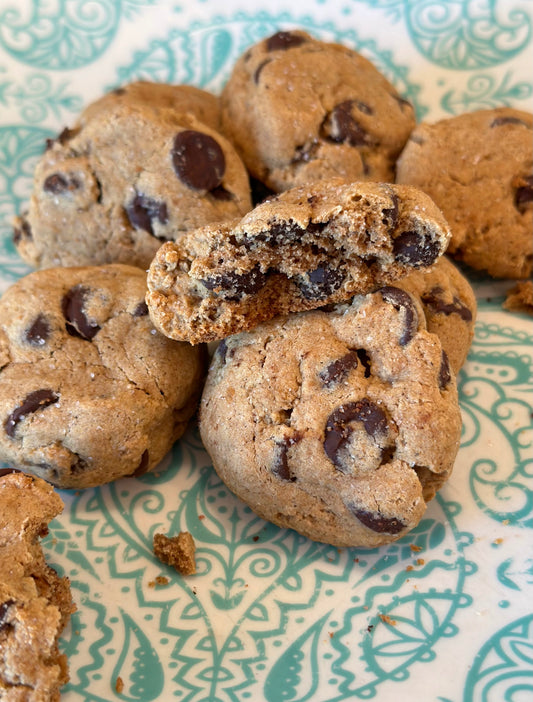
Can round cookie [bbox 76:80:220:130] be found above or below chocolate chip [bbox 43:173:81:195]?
above

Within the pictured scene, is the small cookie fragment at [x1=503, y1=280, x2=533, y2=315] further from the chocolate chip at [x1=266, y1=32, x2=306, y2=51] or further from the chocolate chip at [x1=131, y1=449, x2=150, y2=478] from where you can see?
the chocolate chip at [x1=131, y1=449, x2=150, y2=478]

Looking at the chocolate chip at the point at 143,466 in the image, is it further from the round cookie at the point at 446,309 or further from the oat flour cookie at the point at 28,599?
the round cookie at the point at 446,309

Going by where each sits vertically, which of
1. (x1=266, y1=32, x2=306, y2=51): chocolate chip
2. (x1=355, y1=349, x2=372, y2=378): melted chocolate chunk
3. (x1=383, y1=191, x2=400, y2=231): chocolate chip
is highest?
(x1=266, y1=32, x2=306, y2=51): chocolate chip

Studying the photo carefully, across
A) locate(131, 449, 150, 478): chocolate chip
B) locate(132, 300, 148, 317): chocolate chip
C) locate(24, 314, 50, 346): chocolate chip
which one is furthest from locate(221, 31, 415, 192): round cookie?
locate(131, 449, 150, 478): chocolate chip

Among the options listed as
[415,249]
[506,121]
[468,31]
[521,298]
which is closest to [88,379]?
[415,249]

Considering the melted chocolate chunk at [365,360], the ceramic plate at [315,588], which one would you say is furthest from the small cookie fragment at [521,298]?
the melted chocolate chunk at [365,360]

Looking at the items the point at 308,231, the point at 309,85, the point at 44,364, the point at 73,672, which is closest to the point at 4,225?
the point at 44,364

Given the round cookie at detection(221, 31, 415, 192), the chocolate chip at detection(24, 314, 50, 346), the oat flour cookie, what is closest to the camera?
the oat flour cookie

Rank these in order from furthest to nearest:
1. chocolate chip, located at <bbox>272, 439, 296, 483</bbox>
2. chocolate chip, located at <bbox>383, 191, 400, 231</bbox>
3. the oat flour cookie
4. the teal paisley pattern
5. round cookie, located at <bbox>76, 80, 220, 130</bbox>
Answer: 1. the teal paisley pattern
2. round cookie, located at <bbox>76, 80, 220, 130</bbox>
3. chocolate chip, located at <bbox>272, 439, 296, 483</bbox>
4. chocolate chip, located at <bbox>383, 191, 400, 231</bbox>
5. the oat flour cookie
